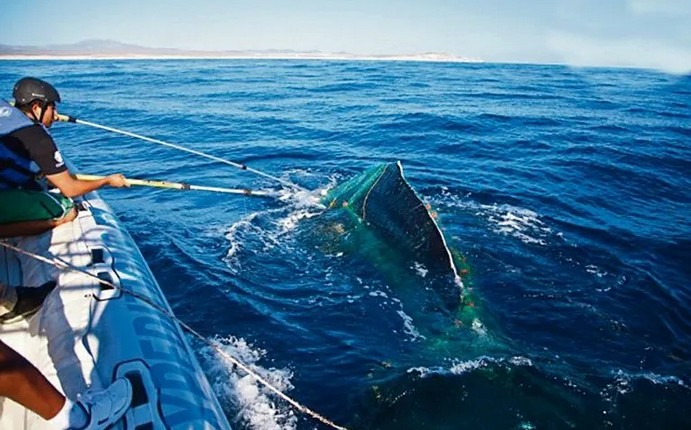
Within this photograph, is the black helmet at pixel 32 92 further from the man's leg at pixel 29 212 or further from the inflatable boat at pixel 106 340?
the inflatable boat at pixel 106 340

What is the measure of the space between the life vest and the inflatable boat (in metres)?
0.95

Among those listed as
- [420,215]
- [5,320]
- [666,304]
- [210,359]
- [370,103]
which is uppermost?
[370,103]

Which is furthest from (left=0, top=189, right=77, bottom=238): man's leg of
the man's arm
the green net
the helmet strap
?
the green net

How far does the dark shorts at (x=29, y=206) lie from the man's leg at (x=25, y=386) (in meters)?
3.58

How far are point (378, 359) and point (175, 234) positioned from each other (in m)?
5.83

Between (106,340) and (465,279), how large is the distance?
5.44 m

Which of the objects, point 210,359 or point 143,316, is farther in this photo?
point 210,359

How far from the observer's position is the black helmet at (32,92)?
571 cm

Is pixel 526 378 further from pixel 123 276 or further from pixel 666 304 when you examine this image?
pixel 123 276

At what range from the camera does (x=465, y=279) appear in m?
7.36

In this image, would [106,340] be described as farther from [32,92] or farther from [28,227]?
[32,92]

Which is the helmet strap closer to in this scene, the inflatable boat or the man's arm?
the man's arm

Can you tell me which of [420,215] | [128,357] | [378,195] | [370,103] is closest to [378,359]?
[420,215]

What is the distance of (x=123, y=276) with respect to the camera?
5211 mm
